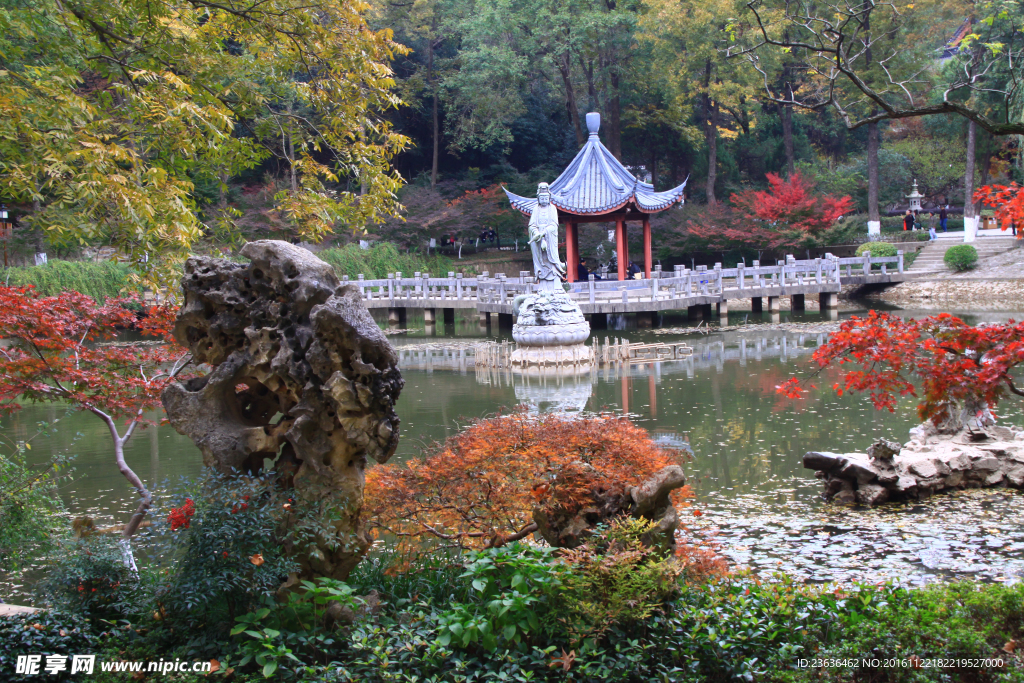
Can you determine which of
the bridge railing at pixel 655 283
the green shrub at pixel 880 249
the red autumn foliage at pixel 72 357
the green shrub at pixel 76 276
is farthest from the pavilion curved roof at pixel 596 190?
the red autumn foliage at pixel 72 357

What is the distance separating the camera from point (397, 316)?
80.3 ft

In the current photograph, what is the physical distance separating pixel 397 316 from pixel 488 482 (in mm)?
20119

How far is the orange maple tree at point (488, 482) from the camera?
4586 millimetres

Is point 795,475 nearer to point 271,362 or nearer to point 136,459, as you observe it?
point 271,362

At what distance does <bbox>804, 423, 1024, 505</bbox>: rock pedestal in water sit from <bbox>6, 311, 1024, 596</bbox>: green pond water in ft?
0.43

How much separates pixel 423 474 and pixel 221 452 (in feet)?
4.11

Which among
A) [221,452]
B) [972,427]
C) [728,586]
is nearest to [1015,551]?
[972,427]

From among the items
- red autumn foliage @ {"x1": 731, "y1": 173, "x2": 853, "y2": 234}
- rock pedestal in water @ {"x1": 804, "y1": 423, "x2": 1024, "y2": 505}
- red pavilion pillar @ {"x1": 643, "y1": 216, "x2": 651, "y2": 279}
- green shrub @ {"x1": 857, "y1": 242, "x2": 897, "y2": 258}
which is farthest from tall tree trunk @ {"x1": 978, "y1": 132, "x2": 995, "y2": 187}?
rock pedestal in water @ {"x1": 804, "y1": 423, "x2": 1024, "y2": 505}

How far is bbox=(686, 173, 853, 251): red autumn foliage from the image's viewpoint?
2620cm

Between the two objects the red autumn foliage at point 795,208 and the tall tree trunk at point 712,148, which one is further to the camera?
the tall tree trunk at point 712,148

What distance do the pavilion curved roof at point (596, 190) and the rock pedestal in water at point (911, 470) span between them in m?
14.4

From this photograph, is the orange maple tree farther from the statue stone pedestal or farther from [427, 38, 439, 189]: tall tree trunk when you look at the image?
[427, 38, 439, 189]: tall tree trunk

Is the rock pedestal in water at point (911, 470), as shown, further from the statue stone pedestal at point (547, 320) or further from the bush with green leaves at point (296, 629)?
the statue stone pedestal at point (547, 320)

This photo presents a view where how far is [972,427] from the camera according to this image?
7.05 metres
